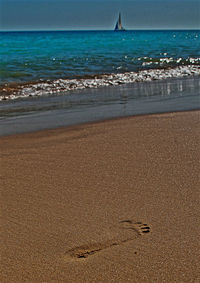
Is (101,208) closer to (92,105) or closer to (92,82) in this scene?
(92,105)

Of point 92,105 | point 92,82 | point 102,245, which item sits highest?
point 92,82

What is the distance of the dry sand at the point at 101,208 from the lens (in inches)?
93.1

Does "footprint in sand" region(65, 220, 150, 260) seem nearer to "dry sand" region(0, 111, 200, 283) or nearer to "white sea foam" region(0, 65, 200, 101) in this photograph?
"dry sand" region(0, 111, 200, 283)

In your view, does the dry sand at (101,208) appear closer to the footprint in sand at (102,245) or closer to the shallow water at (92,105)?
the footprint in sand at (102,245)

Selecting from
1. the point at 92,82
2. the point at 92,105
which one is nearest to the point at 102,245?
the point at 92,105

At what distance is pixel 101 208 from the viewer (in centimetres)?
301

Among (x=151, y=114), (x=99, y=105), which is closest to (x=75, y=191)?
(x=151, y=114)

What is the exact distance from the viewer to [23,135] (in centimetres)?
512

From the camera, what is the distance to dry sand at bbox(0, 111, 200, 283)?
237cm

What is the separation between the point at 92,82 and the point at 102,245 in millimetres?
8424

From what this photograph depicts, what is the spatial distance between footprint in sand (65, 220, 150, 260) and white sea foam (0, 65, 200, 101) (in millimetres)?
6228

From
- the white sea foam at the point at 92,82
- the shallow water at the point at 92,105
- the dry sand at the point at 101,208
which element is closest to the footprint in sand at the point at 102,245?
the dry sand at the point at 101,208

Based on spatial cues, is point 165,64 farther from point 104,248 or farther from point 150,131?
point 104,248

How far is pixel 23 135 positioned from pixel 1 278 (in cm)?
296
